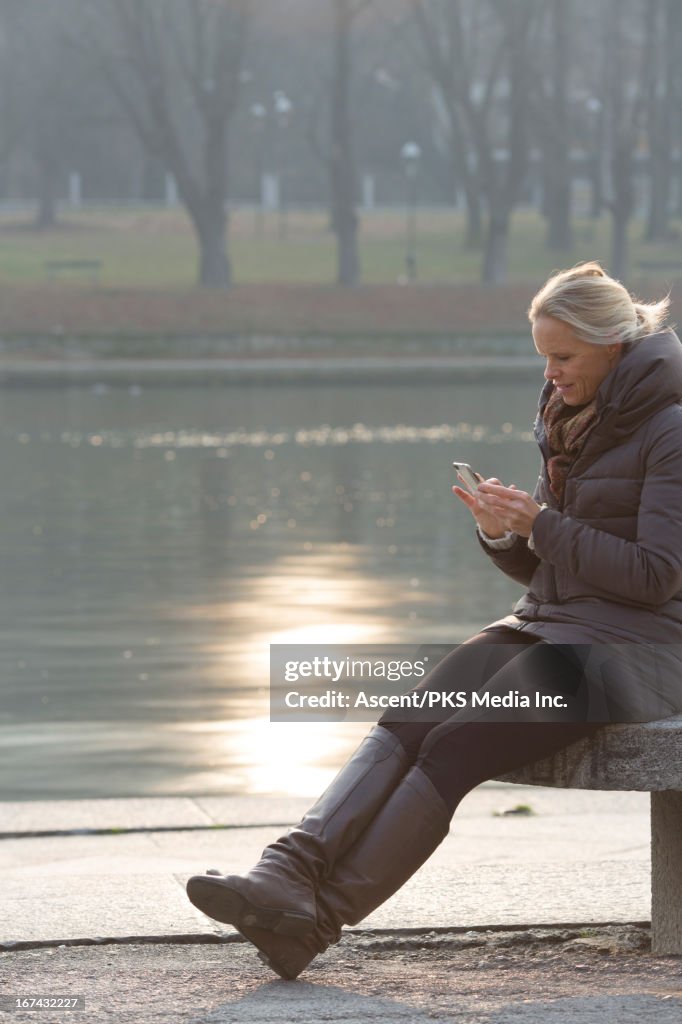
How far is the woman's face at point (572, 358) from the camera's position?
179 inches

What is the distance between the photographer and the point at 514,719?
4.25 meters

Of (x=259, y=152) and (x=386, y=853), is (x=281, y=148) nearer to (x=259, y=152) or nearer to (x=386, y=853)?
(x=259, y=152)

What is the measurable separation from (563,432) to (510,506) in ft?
0.69

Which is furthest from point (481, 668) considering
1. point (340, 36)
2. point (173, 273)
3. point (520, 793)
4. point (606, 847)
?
point (173, 273)

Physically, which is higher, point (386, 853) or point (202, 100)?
point (202, 100)

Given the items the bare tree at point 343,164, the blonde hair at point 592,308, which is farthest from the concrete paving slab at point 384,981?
the bare tree at point 343,164

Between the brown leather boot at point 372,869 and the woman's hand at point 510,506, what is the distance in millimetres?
612

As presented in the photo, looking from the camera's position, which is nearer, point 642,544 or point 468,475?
point 642,544

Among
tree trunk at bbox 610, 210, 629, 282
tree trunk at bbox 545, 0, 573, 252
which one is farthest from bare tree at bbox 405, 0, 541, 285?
tree trunk at bbox 610, 210, 629, 282

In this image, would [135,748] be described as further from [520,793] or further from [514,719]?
[514,719]

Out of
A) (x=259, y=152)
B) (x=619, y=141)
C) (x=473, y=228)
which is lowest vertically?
(x=473, y=228)

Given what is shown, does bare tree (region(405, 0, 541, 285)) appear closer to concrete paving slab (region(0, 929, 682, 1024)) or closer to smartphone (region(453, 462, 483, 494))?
smartphone (region(453, 462, 483, 494))

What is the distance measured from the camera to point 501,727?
4254mm

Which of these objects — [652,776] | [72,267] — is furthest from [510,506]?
[72,267]
